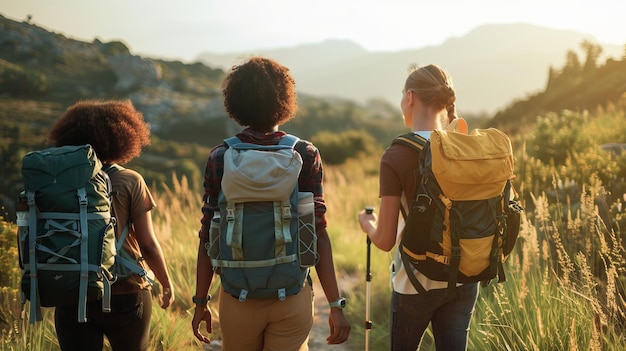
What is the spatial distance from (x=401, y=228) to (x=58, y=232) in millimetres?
1452

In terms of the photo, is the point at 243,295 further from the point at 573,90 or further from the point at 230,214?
the point at 573,90

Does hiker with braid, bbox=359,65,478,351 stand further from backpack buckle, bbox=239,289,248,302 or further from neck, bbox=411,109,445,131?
backpack buckle, bbox=239,289,248,302

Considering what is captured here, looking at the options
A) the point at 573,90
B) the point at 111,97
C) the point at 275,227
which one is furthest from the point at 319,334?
the point at 111,97

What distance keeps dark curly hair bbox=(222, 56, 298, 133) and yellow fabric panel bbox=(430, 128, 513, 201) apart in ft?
2.09

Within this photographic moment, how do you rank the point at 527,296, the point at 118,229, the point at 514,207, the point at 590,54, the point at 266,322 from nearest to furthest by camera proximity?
the point at 266,322 → the point at 514,207 → the point at 118,229 → the point at 527,296 → the point at 590,54

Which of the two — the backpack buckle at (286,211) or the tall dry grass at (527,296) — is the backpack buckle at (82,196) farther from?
the tall dry grass at (527,296)

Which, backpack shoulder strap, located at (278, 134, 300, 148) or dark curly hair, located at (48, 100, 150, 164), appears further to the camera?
dark curly hair, located at (48, 100, 150, 164)

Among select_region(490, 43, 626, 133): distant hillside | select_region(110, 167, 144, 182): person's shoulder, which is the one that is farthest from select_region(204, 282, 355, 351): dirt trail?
select_region(490, 43, 626, 133): distant hillside

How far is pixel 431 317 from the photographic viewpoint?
261 centimetres

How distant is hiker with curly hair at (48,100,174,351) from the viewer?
255cm

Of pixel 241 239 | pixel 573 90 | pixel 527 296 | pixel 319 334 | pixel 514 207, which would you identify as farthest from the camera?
pixel 573 90

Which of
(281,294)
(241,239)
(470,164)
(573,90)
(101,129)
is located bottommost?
(281,294)

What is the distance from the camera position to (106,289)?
2.45 metres

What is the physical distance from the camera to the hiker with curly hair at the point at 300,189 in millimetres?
2283
